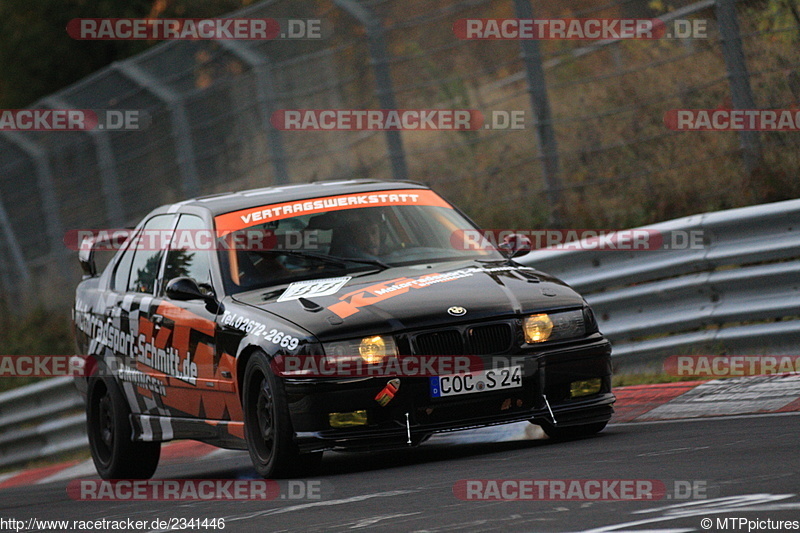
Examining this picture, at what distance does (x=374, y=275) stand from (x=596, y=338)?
128 centimetres

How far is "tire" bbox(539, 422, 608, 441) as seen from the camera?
25.5ft

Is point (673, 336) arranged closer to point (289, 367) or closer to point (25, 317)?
point (289, 367)

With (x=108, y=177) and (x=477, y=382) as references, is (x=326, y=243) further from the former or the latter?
(x=108, y=177)

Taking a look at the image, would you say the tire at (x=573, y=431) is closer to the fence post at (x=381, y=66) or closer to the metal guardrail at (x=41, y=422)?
the fence post at (x=381, y=66)

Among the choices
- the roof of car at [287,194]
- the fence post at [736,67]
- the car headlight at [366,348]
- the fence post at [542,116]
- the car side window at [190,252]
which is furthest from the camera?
the fence post at [542,116]

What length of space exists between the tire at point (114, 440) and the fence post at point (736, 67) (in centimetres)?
507

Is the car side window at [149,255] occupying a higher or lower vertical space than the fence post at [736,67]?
lower

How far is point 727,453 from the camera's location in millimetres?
6324

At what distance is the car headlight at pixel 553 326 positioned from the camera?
7316 mm

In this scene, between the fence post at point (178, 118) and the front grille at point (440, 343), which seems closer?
the front grille at point (440, 343)

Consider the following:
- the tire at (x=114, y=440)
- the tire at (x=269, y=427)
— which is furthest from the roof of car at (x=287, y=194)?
the tire at (x=269, y=427)

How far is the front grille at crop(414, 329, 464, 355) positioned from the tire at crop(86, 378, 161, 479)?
2.95 meters

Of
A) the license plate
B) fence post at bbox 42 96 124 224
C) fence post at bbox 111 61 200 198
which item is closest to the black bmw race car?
the license plate

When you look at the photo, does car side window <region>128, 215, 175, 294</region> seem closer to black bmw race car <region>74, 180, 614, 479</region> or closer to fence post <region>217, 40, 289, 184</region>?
black bmw race car <region>74, 180, 614, 479</region>
